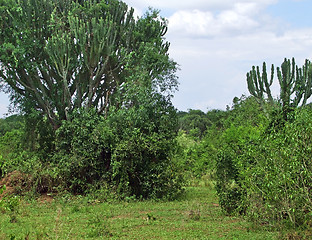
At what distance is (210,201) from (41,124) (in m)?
8.47

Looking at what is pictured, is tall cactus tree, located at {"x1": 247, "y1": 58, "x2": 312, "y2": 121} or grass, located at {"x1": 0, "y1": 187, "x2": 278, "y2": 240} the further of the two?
tall cactus tree, located at {"x1": 247, "y1": 58, "x2": 312, "y2": 121}

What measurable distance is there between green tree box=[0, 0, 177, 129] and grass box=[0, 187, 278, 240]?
5.40 m

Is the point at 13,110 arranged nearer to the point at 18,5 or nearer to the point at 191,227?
the point at 18,5

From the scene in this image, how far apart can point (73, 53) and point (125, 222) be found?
9.27 metres

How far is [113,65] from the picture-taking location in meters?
18.2

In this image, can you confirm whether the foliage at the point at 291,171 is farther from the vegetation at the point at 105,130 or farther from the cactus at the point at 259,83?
the cactus at the point at 259,83

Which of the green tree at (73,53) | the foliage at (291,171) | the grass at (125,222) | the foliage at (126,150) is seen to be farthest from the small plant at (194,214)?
the green tree at (73,53)

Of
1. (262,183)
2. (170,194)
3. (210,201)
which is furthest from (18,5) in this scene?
(262,183)

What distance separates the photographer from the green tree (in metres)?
16.5

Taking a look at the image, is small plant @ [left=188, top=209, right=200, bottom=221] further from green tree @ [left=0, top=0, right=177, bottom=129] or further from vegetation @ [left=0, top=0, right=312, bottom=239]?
green tree @ [left=0, top=0, right=177, bottom=129]

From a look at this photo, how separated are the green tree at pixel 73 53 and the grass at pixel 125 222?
17.7 feet

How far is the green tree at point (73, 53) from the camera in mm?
16453

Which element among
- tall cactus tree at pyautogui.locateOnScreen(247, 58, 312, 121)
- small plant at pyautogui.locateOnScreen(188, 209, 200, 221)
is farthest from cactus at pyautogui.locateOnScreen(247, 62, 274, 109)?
small plant at pyautogui.locateOnScreen(188, 209, 200, 221)

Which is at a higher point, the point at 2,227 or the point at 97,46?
the point at 97,46
